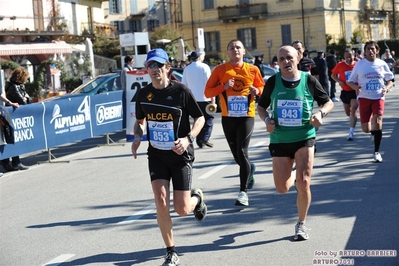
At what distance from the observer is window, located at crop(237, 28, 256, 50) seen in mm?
73062

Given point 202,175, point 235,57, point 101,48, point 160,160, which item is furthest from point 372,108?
point 101,48

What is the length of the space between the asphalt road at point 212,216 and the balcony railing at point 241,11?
191 ft

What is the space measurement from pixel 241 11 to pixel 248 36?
8.07 ft

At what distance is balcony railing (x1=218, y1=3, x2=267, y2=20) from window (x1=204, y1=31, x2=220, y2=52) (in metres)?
1.96

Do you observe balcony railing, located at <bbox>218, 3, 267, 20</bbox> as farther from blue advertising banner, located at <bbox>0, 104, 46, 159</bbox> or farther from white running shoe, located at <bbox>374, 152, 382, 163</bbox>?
white running shoe, located at <bbox>374, 152, 382, 163</bbox>

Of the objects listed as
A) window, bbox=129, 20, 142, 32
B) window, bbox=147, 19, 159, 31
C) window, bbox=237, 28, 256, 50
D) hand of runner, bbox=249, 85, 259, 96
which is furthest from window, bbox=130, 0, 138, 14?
hand of runner, bbox=249, 85, 259, 96

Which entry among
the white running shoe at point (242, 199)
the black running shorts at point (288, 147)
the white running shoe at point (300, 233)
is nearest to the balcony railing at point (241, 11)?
the white running shoe at point (242, 199)

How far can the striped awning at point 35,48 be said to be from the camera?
4412cm

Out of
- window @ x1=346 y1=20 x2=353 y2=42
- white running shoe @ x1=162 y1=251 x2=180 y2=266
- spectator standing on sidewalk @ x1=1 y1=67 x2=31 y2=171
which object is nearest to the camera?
white running shoe @ x1=162 y1=251 x2=180 y2=266

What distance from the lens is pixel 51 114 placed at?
1520cm

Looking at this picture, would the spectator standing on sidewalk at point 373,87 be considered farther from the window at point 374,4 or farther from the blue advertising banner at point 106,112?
the window at point 374,4

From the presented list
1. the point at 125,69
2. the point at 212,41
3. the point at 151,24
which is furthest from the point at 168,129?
the point at 151,24

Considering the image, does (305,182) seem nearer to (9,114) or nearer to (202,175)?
(202,175)

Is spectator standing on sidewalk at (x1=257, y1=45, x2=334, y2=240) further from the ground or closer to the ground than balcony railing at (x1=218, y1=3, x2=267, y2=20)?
closer to the ground
